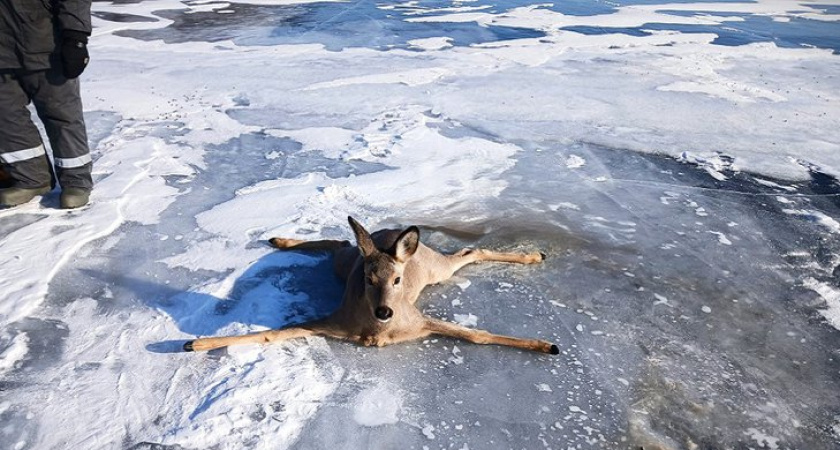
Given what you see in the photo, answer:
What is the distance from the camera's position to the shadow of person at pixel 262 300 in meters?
3.43

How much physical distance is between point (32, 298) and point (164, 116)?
13.1 ft

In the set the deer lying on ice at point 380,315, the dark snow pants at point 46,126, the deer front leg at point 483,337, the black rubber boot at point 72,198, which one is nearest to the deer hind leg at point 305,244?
Result: the deer lying on ice at point 380,315

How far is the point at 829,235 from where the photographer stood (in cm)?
461

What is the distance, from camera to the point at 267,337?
3209 millimetres

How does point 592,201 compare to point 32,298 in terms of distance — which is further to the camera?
point 592,201

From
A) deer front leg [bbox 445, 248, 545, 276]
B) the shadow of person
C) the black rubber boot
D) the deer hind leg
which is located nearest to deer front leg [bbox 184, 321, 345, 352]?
the shadow of person

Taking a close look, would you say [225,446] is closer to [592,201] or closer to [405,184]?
[405,184]

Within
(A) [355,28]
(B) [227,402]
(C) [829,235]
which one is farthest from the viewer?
(A) [355,28]

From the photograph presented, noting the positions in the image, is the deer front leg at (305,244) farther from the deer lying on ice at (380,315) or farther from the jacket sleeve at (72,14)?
the jacket sleeve at (72,14)

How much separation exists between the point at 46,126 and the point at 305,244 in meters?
2.37

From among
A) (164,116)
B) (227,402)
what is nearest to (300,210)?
(227,402)

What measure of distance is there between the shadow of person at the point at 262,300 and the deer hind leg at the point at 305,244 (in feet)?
0.33

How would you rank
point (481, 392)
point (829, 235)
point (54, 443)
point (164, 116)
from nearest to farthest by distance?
point (54, 443), point (481, 392), point (829, 235), point (164, 116)

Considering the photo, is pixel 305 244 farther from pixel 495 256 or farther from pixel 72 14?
pixel 72 14
